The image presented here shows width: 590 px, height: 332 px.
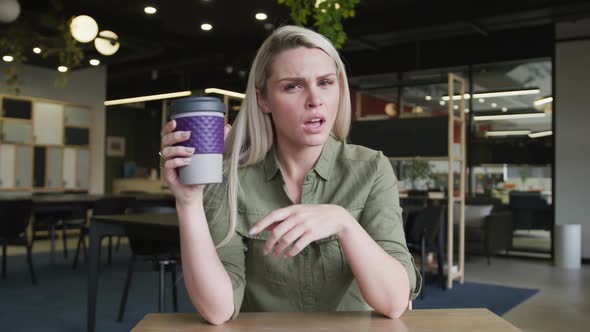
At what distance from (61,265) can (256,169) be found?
249 inches

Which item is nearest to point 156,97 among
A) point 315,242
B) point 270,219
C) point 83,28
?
point 83,28

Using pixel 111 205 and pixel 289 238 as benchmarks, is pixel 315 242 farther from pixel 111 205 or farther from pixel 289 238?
pixel 111 205

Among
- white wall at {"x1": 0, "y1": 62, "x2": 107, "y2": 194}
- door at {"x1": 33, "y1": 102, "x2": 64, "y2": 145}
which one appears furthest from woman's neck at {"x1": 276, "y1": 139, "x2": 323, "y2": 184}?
white wall at {"x1": 0, "y1": 62, "x2": 107, "y2": 194}

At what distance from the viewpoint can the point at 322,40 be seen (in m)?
1.28

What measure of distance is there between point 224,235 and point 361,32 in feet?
23.0

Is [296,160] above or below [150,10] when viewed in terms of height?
below

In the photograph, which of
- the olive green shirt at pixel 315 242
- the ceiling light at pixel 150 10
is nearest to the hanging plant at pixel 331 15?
the olive green shirt at pixel 315 242

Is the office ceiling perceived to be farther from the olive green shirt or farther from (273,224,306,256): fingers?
(273,224,306,256): fingers

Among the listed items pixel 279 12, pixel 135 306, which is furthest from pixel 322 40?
pixel 279 12

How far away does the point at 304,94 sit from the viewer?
1.19 meters

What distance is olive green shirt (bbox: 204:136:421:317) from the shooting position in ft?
4.18

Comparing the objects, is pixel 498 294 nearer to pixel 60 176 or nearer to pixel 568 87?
pixel 568 87

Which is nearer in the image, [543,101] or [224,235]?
[224,235]

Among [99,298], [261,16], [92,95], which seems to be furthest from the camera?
[92,95]
